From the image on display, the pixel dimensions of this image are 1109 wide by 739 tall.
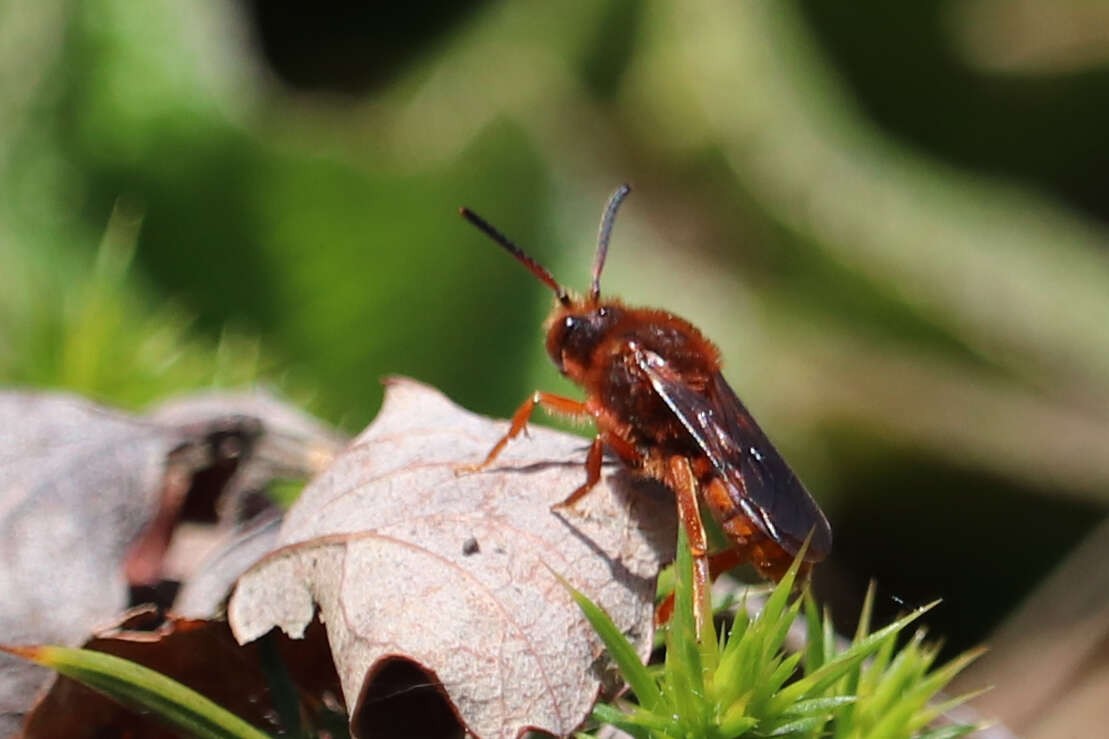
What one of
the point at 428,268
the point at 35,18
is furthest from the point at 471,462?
the point at 35,18

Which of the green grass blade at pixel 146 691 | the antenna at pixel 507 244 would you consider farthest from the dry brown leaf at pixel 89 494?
the antenna at pixel 507 244

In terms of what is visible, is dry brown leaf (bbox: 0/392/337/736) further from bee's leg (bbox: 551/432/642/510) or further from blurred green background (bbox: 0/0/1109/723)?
blurred green background (bbox: 0/0/1109/723)

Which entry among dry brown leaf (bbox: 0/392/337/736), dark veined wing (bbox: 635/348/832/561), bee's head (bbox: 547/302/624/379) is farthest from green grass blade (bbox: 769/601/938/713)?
bee's head (bbox: 547/302/624/379)

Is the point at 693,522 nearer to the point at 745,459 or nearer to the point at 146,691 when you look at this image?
the point at 745,459

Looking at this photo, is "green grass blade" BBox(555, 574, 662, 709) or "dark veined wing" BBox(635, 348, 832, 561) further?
"dark veined wing" BBox(635, 348, 832, 561)

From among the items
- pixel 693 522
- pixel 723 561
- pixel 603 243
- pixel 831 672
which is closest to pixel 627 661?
pixel 831 672

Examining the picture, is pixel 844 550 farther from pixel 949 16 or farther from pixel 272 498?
pixel 272 498

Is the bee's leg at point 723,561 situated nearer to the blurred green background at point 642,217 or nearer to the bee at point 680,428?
the bee at point 680,428
